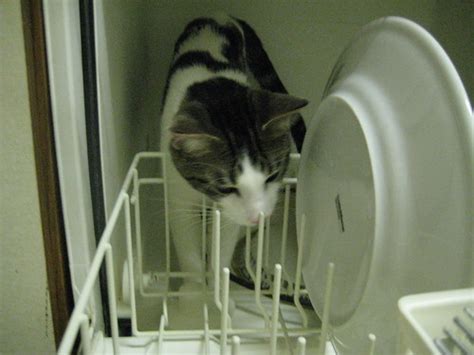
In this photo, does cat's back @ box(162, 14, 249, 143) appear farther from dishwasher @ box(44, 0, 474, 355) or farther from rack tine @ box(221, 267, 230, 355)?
rack tine @ box(221, 267, 230, 355)

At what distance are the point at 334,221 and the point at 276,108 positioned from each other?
29cm

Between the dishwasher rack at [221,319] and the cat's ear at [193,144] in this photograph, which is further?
the cat's ear at [193,144]

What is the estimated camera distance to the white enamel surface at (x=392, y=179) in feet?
1.27

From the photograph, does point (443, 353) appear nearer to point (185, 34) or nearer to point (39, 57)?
point (39, 57)

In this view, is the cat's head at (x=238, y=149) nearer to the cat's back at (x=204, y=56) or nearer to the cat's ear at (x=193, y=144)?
the cat's ear at (x=193, y=144)

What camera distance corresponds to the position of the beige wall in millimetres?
522

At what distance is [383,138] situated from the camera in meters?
0.48

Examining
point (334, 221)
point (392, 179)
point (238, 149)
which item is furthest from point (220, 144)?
point (392, 179)

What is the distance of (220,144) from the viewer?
821 millimetres

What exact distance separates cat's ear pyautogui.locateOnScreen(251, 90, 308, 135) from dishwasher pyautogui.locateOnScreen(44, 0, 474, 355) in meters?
0.07

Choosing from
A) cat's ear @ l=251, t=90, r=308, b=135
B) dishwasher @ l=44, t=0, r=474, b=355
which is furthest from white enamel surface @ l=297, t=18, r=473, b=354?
cat's ear @ l=251, t=90, r=308, b=135

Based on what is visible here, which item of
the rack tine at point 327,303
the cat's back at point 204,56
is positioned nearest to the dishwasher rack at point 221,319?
the rack tine at point 327,303

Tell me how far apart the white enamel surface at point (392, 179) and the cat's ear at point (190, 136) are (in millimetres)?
234

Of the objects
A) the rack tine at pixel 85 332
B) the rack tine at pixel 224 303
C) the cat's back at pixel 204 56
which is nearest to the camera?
the rack tine at pixel 85 332
